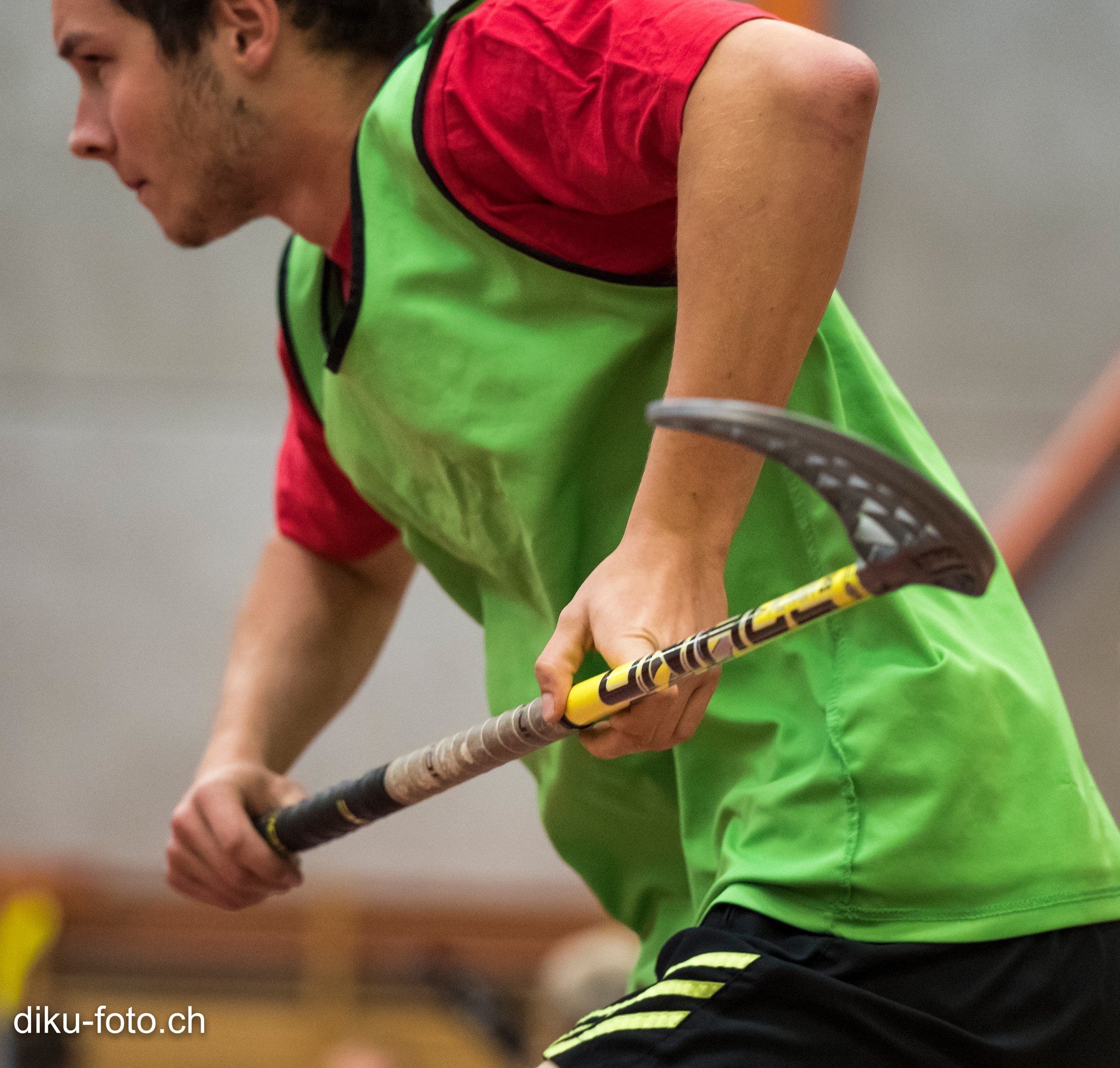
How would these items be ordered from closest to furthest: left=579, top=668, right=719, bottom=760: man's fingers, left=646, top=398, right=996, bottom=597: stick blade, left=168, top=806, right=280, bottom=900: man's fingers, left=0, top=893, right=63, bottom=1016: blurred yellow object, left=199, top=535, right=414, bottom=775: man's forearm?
left=646, top=398, right=996, bottom=597: stick blade
left=579, top=668, right=719, bottom=760: man's fingers
left=168, top=806, right=280, bottom=900: man's fingers
left=199, top=535, right=414, bottom=775: man's forearm
left=0, top=893, right=63, bottom=1016: blurred yellow object

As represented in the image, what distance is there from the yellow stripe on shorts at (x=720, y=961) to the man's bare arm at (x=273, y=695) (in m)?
0.57

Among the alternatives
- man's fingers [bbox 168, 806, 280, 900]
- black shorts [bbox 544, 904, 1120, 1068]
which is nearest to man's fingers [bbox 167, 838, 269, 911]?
man's fingers [bbox 168, 806, 280, 900]

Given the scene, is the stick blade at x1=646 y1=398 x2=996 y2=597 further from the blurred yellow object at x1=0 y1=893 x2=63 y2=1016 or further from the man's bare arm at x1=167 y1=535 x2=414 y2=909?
the blurred yellow object at x1=0 y1=893 x2=63 y2=1016

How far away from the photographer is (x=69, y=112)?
305cm

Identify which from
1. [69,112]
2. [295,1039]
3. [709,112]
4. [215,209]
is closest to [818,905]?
[709,112]

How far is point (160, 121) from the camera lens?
111 cm

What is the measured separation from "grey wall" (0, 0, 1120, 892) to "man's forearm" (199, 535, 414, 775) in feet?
5.18

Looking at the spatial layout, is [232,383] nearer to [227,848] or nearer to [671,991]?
[227,848]

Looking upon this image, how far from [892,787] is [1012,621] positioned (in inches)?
7.3

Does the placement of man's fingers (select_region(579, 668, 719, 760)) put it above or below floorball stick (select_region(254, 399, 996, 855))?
below

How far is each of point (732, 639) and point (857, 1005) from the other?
24cm

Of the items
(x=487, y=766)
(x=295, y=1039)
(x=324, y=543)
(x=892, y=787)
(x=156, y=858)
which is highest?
(x=892, y=787)

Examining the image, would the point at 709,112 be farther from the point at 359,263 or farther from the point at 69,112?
the point at 69,112

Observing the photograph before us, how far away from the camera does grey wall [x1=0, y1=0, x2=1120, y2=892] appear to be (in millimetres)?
2959
